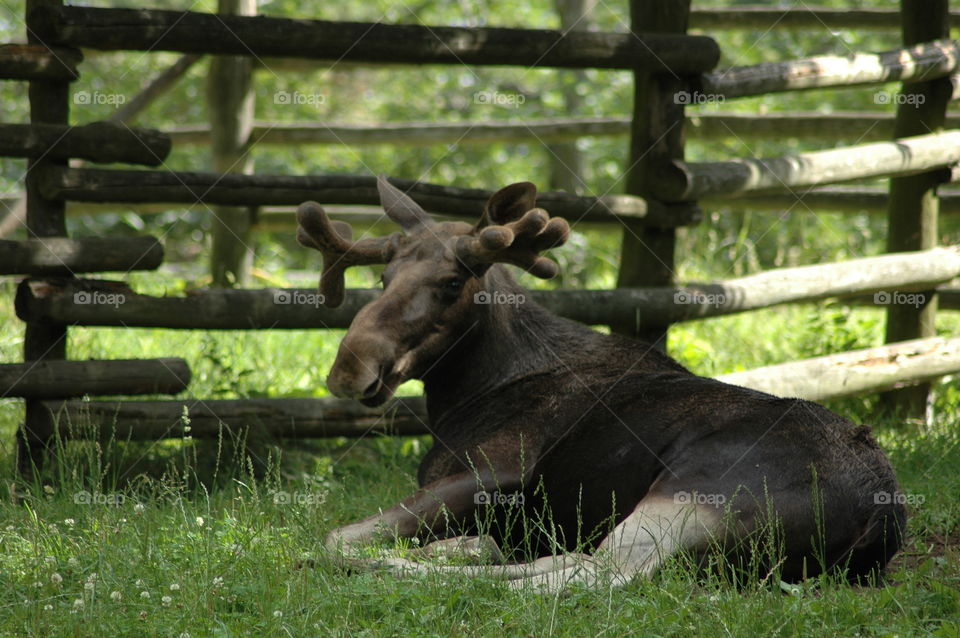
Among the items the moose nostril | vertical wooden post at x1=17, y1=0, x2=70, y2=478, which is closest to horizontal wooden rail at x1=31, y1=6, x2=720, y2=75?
vertical wooden post at x1=17, y1=0, x2=70, y2=478

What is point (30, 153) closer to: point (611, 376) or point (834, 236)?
point (611, 376)

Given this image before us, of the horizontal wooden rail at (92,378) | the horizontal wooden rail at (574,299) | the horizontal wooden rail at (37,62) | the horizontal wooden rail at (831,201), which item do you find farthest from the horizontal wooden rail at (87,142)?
the horizontal wooden rail at (831,201)

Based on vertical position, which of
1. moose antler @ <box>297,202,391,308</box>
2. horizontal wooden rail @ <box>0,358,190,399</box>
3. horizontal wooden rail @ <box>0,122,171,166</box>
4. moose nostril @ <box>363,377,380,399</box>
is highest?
horizontal wooden rail @ <box>0,122,171,166</box>

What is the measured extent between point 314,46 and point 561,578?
3.53 meters

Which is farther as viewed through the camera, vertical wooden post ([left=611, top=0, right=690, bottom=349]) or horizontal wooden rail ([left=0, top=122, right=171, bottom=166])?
vertical wooden post ([left=611, top=0, right=690, bottom=349])

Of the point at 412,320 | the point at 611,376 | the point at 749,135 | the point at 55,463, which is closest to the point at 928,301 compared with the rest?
the point at 749,135

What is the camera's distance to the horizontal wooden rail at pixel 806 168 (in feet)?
Answer: 22.0

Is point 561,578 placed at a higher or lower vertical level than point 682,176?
lower

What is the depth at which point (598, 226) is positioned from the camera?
7621 mm

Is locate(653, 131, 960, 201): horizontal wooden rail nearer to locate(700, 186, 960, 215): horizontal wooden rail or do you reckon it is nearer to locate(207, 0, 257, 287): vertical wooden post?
locate(700, 186, 960, 215): horizontal wooden rail

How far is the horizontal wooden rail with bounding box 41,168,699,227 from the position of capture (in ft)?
19.4

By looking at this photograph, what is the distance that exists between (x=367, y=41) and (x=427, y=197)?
969 millimetres

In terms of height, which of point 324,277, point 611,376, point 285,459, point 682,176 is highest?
point 682,176

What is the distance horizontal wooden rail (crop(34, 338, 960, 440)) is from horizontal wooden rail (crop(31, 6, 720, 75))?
1.99 metres
